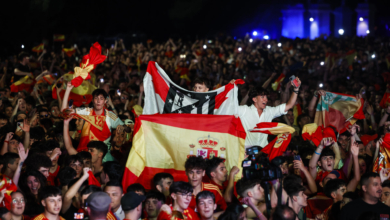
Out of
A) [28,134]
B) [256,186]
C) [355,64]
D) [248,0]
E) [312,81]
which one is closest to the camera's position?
[256,186]

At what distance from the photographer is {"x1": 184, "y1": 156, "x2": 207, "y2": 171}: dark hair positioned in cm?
540

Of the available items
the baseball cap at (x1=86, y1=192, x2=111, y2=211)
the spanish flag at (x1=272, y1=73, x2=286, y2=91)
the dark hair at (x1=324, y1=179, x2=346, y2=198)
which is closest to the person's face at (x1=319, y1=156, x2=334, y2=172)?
the dark hair at (x1=324, y1=179, x2=346, y2=198)

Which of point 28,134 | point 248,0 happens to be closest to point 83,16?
point 248,0

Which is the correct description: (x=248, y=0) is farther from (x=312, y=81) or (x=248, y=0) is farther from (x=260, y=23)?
(x=312, y=81)

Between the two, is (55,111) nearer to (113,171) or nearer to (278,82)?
(113,171)

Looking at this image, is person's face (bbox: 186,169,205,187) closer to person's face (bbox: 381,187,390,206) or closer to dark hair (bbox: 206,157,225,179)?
dark hair (bbox: 206,157,225,179)

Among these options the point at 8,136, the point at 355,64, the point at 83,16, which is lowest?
the point at 8,136

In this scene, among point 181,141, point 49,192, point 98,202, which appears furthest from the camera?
point 181,141

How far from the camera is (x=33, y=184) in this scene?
5.19 meters

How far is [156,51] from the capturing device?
18.0 meters

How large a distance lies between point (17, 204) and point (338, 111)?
17.2 feet

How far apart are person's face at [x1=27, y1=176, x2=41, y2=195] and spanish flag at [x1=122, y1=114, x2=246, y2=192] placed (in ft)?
4.18

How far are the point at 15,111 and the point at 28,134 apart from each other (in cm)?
206

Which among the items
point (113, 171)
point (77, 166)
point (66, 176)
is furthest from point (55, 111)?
point (66, 176)
